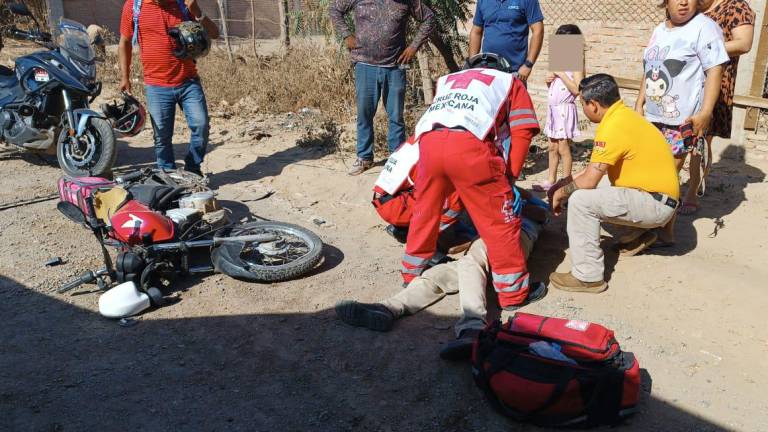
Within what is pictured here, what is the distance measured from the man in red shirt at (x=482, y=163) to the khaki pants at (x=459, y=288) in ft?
0.39

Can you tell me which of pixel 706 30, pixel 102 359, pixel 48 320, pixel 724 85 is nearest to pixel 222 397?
pixel 102 359

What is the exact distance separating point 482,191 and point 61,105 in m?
5.14

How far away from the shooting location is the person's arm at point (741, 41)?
531 cm

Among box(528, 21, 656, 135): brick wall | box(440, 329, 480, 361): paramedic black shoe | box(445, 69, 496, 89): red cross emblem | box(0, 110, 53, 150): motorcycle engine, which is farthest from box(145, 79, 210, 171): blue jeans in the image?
box(528, 21, 656, 135): brick wall

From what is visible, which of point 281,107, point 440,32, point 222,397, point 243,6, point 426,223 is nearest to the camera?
point 222,397

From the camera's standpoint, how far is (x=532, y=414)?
314 cm

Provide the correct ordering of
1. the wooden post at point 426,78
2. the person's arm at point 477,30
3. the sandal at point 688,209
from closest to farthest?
1. the sandal at point 688,209
2. the person's arm at point 477,30
3. the wooden post at point 426,78

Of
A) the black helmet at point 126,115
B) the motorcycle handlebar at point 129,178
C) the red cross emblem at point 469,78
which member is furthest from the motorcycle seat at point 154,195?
the red cross emblem at point 469,78

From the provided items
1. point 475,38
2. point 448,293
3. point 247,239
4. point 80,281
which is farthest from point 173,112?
point 448,293

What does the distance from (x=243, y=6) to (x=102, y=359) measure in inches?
711

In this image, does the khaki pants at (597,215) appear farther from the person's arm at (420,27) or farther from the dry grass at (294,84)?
the dry grass at (294,84)

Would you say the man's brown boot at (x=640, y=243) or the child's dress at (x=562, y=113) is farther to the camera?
the child's dress at (x=562, y=113)

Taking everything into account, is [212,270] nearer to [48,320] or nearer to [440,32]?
[48,320]

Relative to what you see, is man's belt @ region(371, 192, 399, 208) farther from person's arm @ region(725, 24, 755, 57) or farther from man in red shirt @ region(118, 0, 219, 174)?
person's arm @ region(725, 24, 755, 57)
